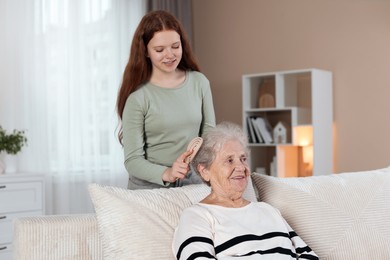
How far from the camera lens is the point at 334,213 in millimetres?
2354

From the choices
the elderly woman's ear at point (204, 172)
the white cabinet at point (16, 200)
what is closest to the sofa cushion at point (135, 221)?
the elderly woman's ear at point (204, 172)

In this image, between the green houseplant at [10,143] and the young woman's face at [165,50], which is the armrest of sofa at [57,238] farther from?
the green houseplant at [10,143]

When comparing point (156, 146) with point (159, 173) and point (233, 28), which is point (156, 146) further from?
point (233, 28)

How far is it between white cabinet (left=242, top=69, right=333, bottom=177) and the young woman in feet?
8.84

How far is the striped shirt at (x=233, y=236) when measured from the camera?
1.95 metres

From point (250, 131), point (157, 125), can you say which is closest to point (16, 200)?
point (250, 131)

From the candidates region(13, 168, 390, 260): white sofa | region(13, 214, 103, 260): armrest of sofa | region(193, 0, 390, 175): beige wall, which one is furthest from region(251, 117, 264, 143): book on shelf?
region(13, 214, 103, 260): armrest of sofa

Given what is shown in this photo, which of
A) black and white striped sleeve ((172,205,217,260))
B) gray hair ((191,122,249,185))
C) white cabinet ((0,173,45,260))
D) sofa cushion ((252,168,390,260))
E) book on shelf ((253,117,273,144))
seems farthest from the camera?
book on shelf ((253,117,273,144))

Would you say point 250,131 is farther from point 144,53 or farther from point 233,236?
point 233,236

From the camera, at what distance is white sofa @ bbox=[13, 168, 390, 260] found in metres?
2.04

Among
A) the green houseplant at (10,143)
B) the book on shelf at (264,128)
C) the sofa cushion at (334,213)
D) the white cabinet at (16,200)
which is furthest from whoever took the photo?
the book on shelf at (264,128)

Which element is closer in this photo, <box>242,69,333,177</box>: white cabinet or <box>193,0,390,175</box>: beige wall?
<box>193,0,390,175</box>: beige wall

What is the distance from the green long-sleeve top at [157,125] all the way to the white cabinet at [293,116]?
2.69 meters

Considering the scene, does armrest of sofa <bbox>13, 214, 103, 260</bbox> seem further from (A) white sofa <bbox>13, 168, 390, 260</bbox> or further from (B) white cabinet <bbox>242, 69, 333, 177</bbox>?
(B) white cabinet <bbox>242, 69, 333, 177</bbox>
